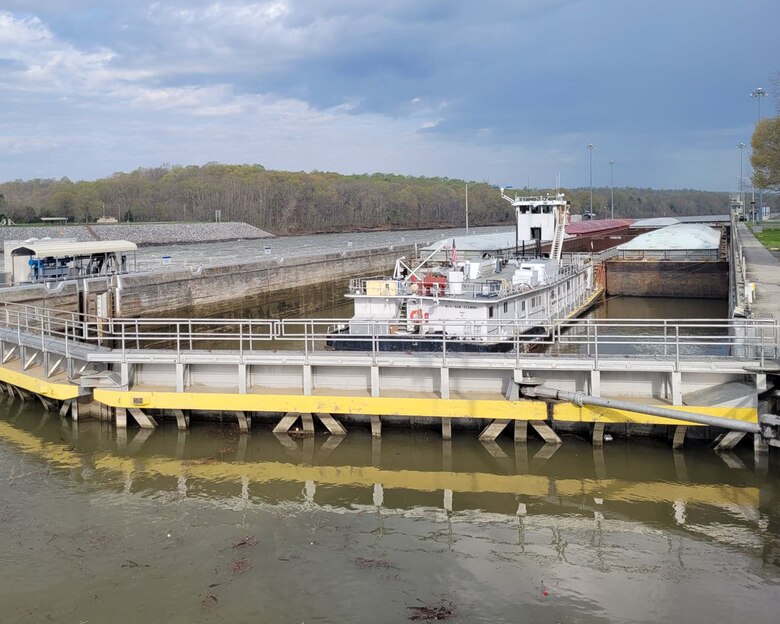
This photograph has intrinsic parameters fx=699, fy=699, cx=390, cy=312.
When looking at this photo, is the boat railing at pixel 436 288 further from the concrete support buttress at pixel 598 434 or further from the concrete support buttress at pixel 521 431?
the concrete support buttress at pixel 598 434

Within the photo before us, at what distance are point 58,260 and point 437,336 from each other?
82.8 feet

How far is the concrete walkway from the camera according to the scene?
76.3ft

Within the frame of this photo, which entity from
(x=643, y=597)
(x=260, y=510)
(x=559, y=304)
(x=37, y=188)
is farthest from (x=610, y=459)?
(x=37, y=188)

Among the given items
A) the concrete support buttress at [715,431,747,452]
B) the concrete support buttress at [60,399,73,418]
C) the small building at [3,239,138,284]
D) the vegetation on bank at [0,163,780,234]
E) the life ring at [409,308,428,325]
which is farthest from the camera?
the vegetation on bank at [0,163,780,234]

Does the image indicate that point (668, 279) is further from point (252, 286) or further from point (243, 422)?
point (243, 422)

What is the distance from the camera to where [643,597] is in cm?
1085

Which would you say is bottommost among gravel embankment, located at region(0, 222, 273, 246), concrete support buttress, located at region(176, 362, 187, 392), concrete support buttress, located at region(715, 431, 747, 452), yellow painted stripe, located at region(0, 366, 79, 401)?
concrete support buttress, located at region(715, 431, 747, 452)

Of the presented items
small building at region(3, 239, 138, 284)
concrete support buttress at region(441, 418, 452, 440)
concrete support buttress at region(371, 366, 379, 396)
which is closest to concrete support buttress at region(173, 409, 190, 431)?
concrete support buttress at region(371, 366, 379, 396)

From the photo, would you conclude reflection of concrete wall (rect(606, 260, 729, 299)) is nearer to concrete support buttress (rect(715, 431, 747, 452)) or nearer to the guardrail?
the guardrail

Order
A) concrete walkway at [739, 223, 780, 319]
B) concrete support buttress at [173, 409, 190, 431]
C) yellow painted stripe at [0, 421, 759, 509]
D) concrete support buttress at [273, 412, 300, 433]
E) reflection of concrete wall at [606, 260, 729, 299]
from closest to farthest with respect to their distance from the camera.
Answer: yellow painted stripe at [0, 421, 759, 509] < concrete support buttress at [273, 412, 300, 433] < concrete support buttress at [173, 409, 190, 431] < concrete walkway at [739, 223, 780, 319] < reflection of concrete wall at [606, 260, 729, 299]

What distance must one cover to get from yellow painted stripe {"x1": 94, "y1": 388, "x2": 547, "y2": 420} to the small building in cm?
1948

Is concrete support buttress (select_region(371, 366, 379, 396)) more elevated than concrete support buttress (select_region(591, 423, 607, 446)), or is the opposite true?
concrete support buttress (select_region(371, 366, 379, 396))

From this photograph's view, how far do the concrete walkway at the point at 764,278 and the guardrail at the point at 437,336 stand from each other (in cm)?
145

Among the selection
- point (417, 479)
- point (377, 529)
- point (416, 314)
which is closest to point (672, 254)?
point (416, 314)
